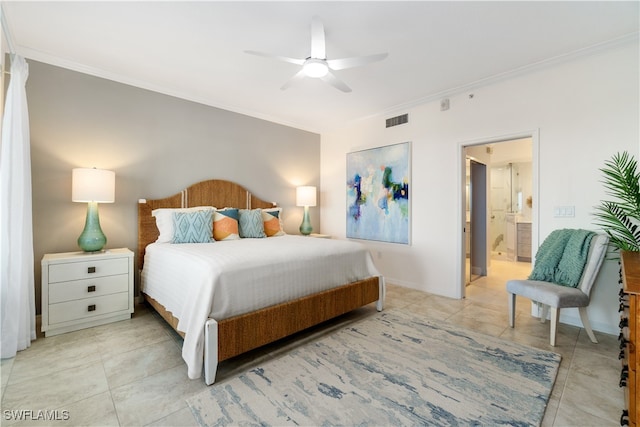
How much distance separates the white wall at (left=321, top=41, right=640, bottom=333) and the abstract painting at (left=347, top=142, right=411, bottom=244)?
0.43 feet

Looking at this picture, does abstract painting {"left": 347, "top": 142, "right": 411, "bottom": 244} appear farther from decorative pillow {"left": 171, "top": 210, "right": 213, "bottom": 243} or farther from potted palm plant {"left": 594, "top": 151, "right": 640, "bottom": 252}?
decorative pillow {"left": 171, "top": 210, "right": 213, "bottom": 243}

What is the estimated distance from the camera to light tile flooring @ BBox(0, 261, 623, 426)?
1.60 metres

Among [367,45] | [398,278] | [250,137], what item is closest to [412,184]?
[398,278]

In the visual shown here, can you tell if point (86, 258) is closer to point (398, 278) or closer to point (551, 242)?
point (398, 278)

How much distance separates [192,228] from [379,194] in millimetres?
2821

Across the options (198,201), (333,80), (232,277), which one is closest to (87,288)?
(198,201)

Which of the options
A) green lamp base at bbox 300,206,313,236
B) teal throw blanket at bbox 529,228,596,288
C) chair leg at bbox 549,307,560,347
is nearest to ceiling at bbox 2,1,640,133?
teal throw blanket at bbox 529,228,596,288

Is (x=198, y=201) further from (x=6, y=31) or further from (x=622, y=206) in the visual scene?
(x=622, y=206)

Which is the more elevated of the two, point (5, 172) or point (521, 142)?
point (521, 142)

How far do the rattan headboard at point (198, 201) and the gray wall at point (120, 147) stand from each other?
0.35 feet

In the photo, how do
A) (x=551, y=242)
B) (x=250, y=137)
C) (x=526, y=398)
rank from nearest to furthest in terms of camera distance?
(x=526, y=398), (x=551, y=242), (x=250, y=137)

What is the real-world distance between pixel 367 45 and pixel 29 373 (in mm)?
3760

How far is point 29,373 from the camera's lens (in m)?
1.95

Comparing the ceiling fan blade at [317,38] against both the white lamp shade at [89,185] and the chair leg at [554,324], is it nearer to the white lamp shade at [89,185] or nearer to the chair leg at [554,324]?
the white lamp shade at [89,185]
